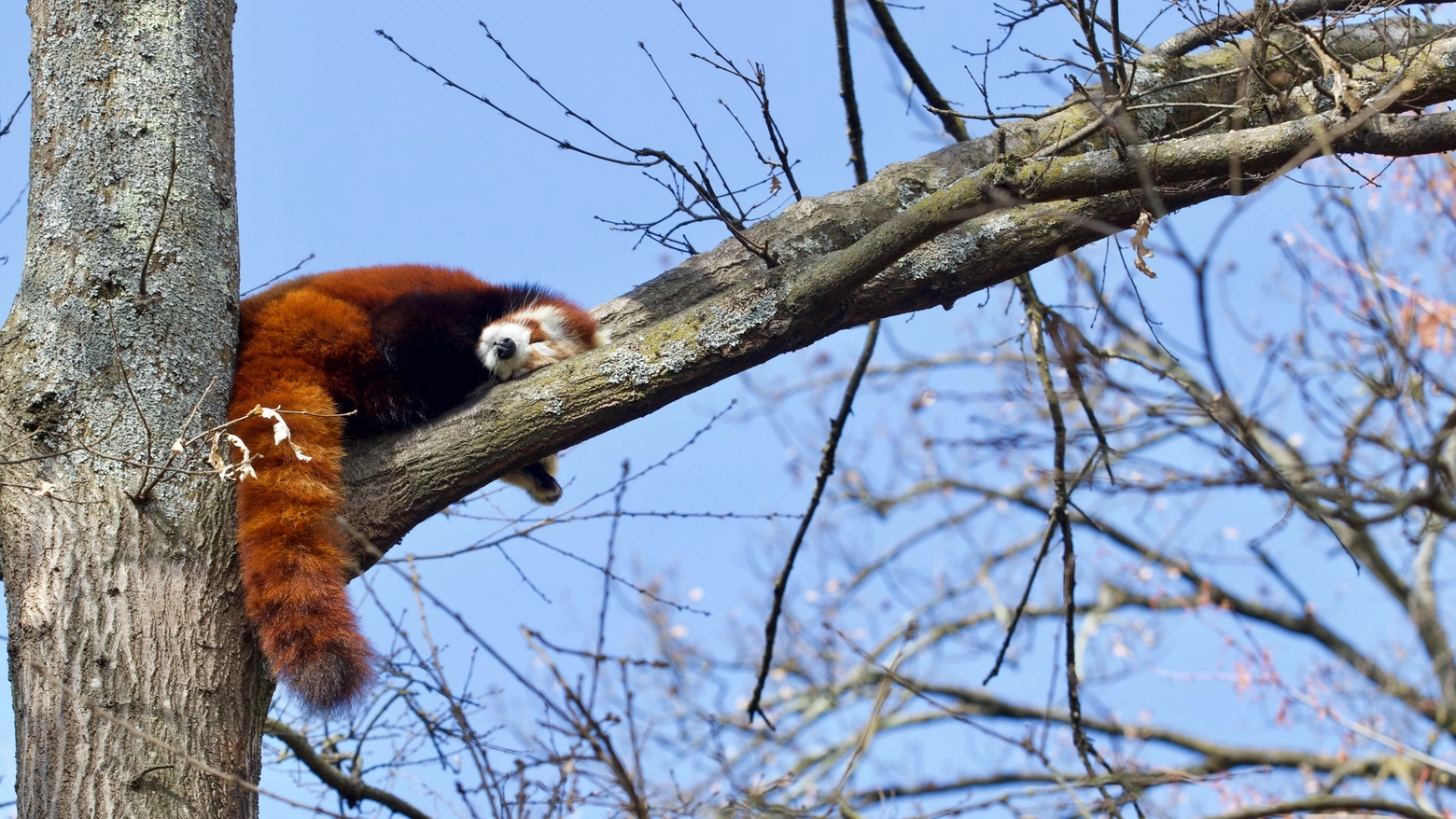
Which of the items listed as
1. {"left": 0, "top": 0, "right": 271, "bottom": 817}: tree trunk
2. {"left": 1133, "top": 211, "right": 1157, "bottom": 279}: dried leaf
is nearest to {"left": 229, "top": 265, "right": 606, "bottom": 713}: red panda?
{"left": 0, "top": 0, "right": 271, "bottom": 817}: tree trunk

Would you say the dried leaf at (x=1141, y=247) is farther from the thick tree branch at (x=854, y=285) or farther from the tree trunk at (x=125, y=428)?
the tree trunk at (x=125, y=428)

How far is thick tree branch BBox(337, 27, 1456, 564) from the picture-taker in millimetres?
2328

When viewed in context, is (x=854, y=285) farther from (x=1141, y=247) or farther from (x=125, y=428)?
(x=125, y=428)

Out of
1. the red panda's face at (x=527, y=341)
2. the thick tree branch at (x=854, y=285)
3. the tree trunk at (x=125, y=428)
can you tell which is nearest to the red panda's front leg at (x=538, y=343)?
the red panda's face at (x=527, y=341)

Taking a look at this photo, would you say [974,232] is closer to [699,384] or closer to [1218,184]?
[1218,184]

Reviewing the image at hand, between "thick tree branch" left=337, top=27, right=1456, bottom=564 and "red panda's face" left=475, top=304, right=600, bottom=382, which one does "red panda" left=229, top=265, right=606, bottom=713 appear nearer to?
"red panda's face" left=475, top=304, right=600, bottom=382

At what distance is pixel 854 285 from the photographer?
7.86 ft

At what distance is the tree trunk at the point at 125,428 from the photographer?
210cm

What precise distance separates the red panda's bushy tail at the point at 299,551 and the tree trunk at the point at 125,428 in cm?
8

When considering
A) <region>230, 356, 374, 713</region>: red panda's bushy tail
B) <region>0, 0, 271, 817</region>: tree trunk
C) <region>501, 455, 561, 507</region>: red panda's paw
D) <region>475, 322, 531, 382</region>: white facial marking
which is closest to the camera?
<region>0, 0, 271, 817</region>: tree trunk

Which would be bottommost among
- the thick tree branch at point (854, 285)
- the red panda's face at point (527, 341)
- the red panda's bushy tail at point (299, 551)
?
the red panda's bushy tail at point (299, 551)

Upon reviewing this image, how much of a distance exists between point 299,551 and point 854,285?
53.7 inches

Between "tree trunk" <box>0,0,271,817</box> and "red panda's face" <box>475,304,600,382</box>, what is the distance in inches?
31.6

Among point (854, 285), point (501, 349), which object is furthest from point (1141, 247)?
point (501, 349)
